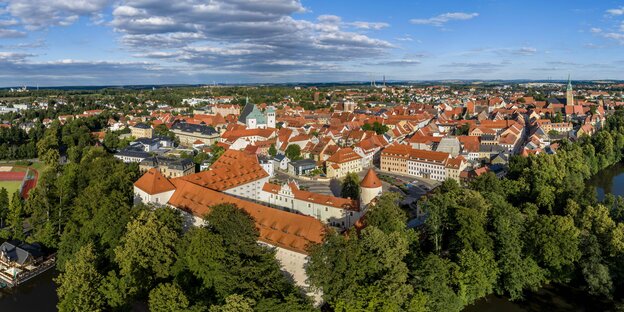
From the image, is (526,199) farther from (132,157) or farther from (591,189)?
(132,157)

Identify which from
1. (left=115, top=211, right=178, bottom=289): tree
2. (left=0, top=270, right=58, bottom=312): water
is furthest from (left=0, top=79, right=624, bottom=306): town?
(left=115, top=211, right=178, bottom=289): tree

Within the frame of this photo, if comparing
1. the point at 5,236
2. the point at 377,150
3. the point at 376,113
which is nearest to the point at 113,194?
the point at 5,236

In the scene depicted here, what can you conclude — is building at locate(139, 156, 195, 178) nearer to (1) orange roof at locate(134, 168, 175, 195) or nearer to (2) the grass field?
(2) the grass field

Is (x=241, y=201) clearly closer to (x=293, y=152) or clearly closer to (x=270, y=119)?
A: (x=293, y=152)

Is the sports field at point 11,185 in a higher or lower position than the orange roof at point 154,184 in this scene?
lower

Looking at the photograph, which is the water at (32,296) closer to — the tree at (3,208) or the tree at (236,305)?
the tree at (3,208)

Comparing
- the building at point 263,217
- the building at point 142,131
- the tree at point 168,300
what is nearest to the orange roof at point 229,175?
the building at point 263,217

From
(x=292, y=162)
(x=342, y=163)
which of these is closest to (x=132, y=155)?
(x=292, y=162)
